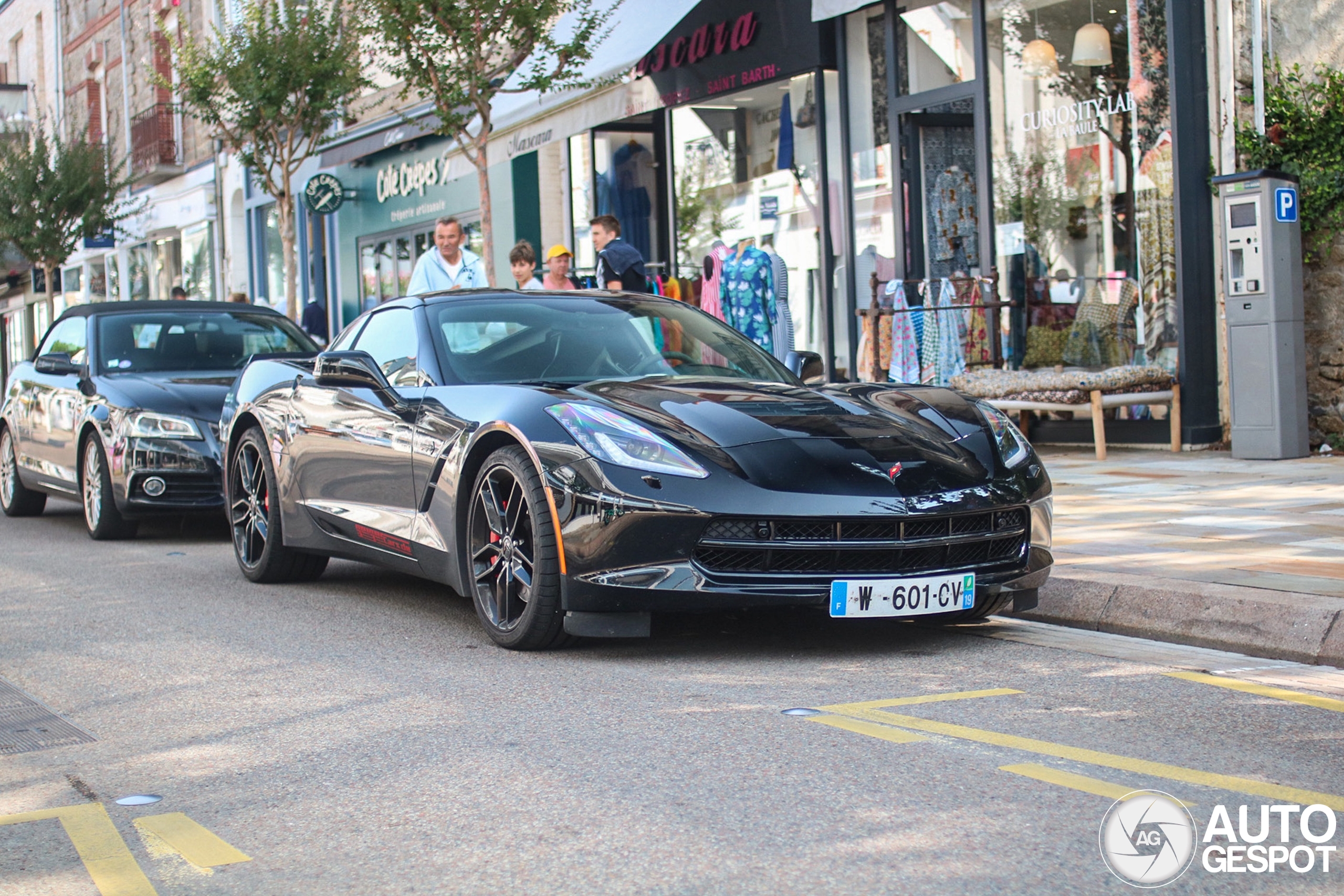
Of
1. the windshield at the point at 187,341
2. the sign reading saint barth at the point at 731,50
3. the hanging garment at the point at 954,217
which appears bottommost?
the windshield at the point at 187,341

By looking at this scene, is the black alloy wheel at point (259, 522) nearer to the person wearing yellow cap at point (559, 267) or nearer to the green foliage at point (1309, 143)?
the person wearing yellow cap at point (559, 267)

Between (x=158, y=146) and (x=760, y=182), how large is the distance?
73.0 feet

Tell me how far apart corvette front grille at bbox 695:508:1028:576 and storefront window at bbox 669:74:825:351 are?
10357mm

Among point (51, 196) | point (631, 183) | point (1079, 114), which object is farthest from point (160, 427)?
point (51, 196)

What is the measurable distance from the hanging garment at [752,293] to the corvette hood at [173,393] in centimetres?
512

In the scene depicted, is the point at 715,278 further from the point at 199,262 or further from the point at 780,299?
the point at 199,262

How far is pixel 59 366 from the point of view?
34.3 ft

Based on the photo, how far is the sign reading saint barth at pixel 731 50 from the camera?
1533 centimetres

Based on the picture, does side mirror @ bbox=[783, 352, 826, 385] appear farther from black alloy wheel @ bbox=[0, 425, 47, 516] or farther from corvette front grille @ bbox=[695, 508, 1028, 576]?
black alloy wheel @ bbox=[0, 425, 47, 516]

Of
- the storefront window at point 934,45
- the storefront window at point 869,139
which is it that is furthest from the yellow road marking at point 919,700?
the storefront window at point 869,139

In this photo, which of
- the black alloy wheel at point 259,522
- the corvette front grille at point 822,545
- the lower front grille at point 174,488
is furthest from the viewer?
the lower front grille at point 174,488

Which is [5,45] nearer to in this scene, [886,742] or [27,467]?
[27,467]

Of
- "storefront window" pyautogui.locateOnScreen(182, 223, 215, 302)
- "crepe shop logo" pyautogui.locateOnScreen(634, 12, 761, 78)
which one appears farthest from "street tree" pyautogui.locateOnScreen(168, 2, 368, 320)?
"storefront window" pyautogui.locateOnScreen(182, 223, 215, 302)

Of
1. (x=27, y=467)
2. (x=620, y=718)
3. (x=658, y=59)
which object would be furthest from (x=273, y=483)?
(x=658, y=59)
